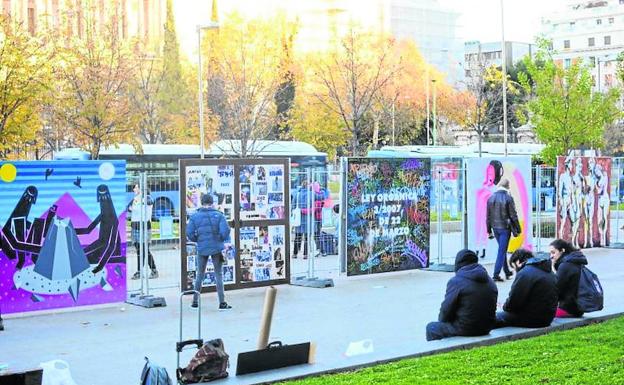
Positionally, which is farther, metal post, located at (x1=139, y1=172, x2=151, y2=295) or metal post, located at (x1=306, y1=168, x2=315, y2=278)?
metal post, located at (x1=306, y1=168, x2=315, y2=278)

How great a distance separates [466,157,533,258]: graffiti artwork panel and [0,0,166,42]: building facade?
53.6ft

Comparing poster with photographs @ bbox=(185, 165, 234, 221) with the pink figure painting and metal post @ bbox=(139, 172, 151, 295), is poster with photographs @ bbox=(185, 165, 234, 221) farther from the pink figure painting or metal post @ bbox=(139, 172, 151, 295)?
the pink figure painting

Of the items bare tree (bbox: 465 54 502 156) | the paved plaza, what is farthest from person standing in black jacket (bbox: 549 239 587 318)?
bare tree (bbox: 465 54 502 156)

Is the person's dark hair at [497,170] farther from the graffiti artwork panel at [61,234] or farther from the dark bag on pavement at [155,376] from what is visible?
the dark bag on pavement at [155,376]

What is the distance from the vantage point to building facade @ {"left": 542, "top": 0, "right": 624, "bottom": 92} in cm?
11688

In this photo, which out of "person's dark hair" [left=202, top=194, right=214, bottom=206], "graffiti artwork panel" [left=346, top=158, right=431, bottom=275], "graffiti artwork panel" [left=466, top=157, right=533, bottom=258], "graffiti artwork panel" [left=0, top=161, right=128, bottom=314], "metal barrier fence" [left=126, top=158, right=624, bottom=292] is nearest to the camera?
"graffiti artwork panel" [left=0, top=161, right=128, bottom=314]

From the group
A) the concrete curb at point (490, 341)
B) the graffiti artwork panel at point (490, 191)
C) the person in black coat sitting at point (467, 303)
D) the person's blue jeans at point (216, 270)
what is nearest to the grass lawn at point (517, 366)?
the concrete curb at point (490, 341)

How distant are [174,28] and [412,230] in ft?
149

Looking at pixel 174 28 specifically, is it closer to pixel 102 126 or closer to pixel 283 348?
pixel 102 126

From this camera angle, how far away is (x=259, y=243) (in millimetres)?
14812

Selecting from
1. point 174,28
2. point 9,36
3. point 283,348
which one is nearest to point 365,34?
point 174,28

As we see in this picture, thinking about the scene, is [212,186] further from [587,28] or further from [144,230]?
[587,28]

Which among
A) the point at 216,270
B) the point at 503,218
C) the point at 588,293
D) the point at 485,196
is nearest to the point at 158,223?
the point at 216,270

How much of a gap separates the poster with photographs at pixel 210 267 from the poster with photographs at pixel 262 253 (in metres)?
0.18
